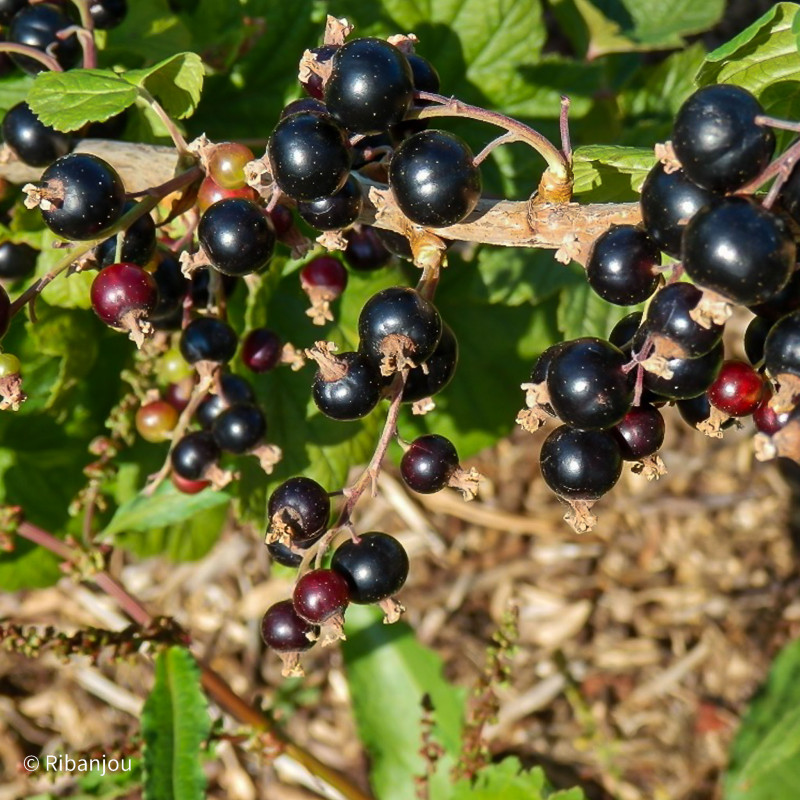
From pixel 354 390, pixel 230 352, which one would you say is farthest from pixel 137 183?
pixel 354 390

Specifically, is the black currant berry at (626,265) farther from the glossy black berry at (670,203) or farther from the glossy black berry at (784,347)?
the glossy black berry at (784,347)

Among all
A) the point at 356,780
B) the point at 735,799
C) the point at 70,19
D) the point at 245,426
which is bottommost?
the point at 356,780

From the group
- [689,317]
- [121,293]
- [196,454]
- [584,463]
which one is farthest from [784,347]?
[196,454]

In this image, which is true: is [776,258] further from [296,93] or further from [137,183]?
[296,93]

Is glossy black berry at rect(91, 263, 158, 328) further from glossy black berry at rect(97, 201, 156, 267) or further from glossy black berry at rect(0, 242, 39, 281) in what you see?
glossy black berry at rect(0, 242, 39, 281)

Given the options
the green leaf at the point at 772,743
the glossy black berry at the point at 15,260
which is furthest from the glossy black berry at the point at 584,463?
the green leaf at the point at 772,743

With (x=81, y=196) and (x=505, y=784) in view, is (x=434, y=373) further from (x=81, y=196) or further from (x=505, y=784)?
(x=505, y=784)
